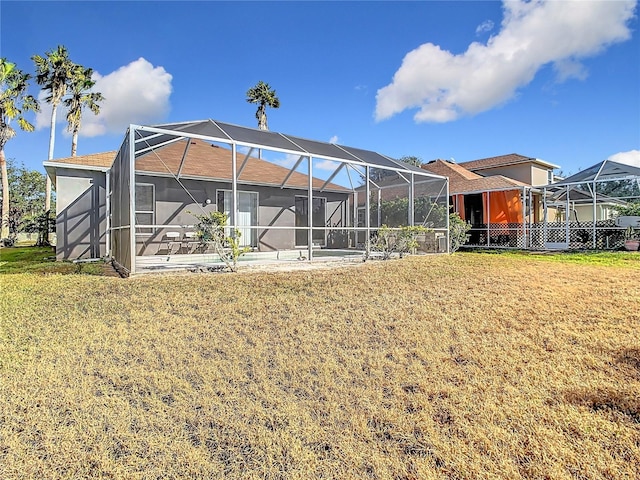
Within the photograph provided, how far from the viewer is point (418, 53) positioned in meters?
15.7

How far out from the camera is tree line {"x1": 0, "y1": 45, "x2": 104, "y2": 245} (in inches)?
770

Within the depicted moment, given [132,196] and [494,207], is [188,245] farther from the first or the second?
[494,207]

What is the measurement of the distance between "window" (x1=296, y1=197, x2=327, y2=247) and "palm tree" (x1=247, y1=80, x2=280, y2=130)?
15998mm

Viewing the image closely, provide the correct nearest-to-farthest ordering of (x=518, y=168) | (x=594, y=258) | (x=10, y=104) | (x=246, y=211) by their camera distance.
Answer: (x=594, y=258), (x=246, y=211), (x=10, y=104), (x=518, y=168)

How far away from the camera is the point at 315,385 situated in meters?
3.26

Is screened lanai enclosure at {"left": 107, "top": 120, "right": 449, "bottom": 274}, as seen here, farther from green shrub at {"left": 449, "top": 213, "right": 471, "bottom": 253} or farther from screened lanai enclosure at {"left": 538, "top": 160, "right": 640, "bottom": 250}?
screened lanai enclosure at {"left": 538, "top": 160, "right": 640, "bottom": 250}

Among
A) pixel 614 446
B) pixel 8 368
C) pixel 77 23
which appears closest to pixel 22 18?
pixel 77 23

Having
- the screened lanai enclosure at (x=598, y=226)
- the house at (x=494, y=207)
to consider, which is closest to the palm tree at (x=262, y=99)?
the house at (x=494, y=207)

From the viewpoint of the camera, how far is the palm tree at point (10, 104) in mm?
19266

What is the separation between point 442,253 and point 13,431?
40.0 feet

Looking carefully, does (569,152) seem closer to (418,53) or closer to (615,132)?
(615,132)

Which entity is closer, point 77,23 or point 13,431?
point 13,431

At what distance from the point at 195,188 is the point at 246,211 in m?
1.96

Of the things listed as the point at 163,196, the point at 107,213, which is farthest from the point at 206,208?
the point at 107,213
